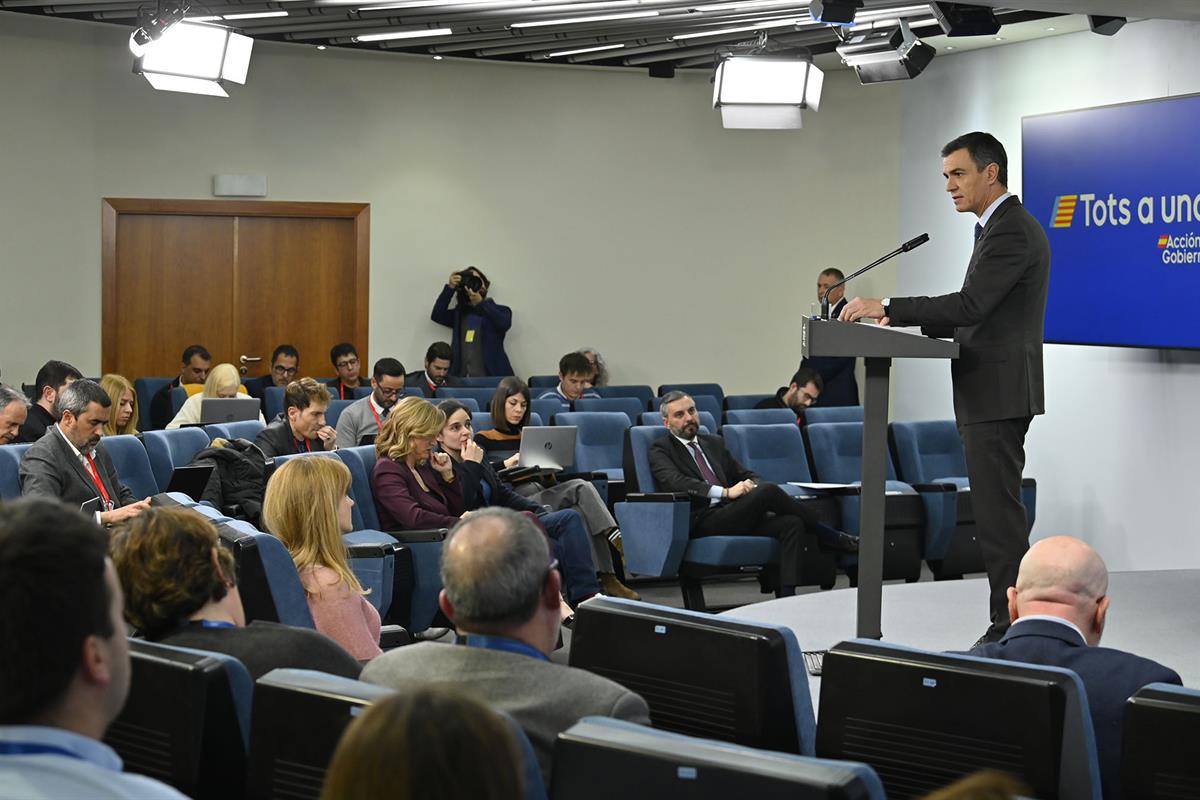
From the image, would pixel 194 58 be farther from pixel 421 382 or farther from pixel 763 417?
pixel 763 417

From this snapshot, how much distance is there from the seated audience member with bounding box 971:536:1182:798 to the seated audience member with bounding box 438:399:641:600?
3948 millimetres

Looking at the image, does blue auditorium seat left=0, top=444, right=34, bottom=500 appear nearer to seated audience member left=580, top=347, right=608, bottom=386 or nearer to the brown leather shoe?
the brown leather shoe

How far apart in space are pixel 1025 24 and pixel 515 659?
8.32 meters

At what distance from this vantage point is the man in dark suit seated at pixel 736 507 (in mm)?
7047

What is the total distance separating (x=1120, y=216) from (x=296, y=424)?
4985 mm

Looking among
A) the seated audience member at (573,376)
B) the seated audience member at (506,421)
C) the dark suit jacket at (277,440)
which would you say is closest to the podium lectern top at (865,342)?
the dark suit jacket at (277,440)

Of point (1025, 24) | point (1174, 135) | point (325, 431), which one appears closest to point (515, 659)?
point (325, 431)

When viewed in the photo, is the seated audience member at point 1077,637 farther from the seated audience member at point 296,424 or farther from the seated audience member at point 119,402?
the seated audience member at point 119,402

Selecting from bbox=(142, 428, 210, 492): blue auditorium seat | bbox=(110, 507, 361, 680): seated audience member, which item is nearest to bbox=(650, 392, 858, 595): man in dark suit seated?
bbox=(142, 428, 210, 492): blue auditorium seat

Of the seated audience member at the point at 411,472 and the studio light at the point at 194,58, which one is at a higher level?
the studio light at the point at 194,58

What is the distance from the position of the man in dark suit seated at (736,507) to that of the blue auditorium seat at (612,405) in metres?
1.99

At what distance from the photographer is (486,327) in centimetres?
1212

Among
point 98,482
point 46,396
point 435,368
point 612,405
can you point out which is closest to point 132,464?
point 98,482

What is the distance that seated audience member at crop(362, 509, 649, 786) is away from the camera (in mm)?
2143
